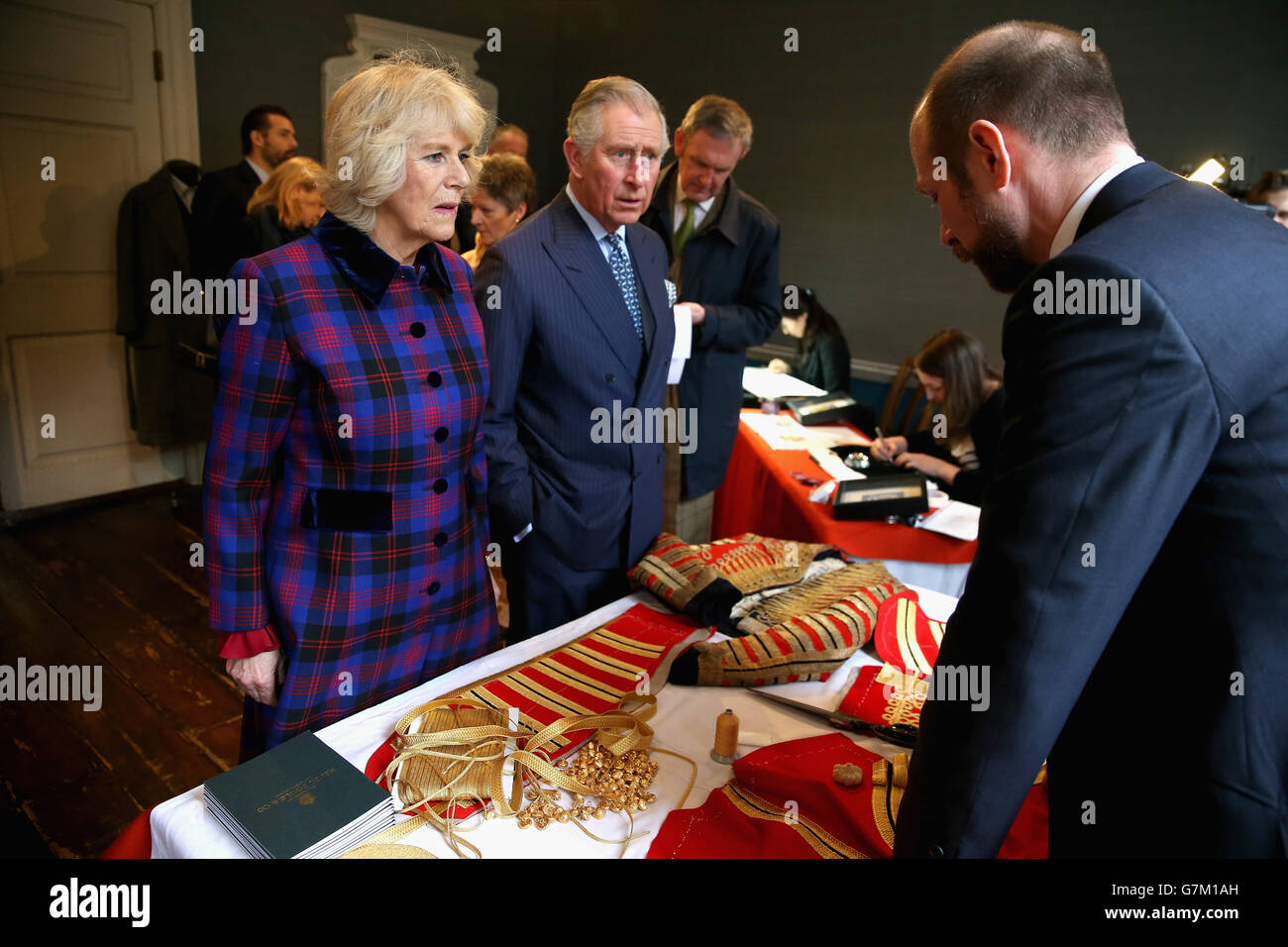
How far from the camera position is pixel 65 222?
14.4ft

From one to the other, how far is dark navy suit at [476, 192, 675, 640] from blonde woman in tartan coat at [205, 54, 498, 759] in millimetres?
313

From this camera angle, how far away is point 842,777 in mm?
1182

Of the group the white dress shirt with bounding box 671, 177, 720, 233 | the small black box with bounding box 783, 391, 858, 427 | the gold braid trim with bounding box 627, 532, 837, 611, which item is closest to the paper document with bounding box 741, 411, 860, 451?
the small black box with bounding box 783, 391, 858, 427

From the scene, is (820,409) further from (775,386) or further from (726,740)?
(726,740)

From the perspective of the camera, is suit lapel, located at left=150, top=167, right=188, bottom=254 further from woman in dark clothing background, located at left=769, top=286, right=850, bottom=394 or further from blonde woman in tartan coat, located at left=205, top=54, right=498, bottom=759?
blonde woman in tartan coat, located at left=205, top=54, right=498, bottom=759

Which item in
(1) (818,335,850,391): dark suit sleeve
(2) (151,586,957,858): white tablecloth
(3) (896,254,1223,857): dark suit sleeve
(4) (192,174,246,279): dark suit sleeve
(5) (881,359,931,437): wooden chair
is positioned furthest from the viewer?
(1) (818,335,850,391): dark suit sleeve

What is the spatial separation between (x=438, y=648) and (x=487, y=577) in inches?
7.2

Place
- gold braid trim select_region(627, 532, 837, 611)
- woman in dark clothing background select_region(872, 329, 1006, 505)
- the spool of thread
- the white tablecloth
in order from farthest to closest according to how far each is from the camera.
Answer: woman in dark clothing background select_region(872, 329, 1006, 505)
gold braid trim select_region(627, 532, 837, 611)
the spool of thread
the white tablecloth

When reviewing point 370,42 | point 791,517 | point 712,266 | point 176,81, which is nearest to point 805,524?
point 791,517

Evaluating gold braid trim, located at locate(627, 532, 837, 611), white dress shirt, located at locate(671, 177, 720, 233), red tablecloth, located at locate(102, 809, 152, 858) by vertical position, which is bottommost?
red tablecloth, located at locate(102, 809, 152, 858)

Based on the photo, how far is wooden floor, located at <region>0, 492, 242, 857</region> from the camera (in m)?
2.49

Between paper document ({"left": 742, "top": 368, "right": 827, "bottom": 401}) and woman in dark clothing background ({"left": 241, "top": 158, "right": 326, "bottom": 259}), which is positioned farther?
paper document ({"left": 742, "top": 368, "right": 827, "bottom": 401})

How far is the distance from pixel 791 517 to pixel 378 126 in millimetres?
1925
